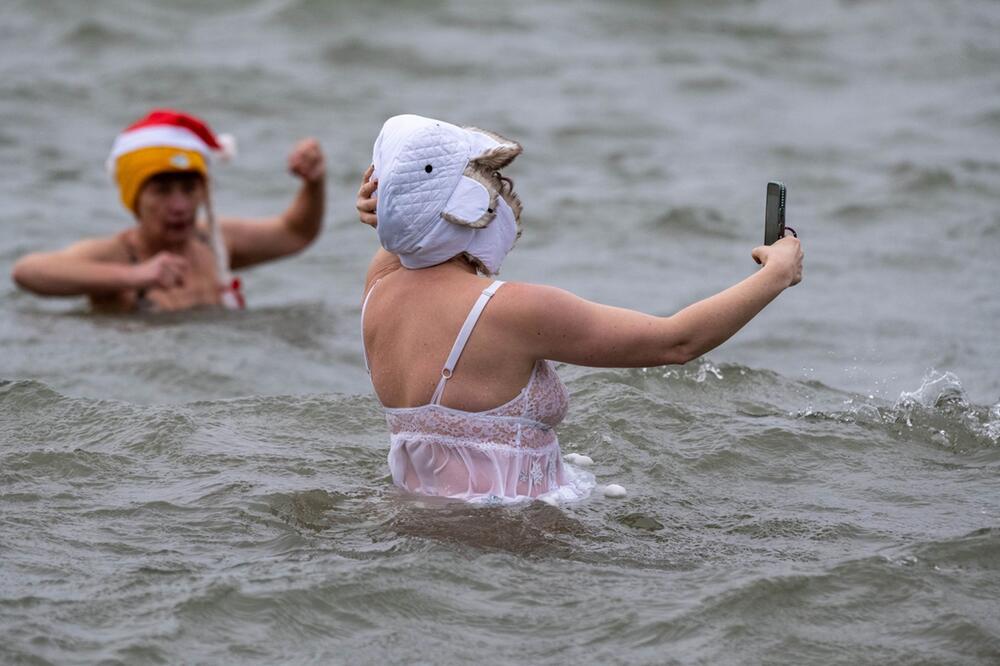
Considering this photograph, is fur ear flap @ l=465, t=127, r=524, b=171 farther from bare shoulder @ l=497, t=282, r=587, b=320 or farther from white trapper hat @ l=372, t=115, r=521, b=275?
bare shoulder @ l=497, t=282, r=587, b=320

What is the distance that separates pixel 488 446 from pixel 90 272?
4.74 meters

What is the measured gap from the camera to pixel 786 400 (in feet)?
22.8

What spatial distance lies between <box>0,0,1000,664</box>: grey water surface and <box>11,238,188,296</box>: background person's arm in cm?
24

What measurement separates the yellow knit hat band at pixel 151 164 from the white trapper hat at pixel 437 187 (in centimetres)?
459

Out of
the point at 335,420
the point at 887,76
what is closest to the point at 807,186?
the point at 887,76

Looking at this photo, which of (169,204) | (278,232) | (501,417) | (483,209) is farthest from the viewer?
(278,232)

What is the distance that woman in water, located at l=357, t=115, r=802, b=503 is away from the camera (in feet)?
14.6

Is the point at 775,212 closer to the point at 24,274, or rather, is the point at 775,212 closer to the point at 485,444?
the point at 485,444

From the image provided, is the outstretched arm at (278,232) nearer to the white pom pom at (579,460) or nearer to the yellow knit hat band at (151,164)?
the yellow knit hat band at (151,164)

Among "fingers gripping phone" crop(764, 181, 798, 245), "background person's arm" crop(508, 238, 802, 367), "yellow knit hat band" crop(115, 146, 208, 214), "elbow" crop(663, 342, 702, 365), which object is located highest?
"fingers gripping phone" crop(764, 181, 798, 245)

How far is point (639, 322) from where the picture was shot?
176 inches

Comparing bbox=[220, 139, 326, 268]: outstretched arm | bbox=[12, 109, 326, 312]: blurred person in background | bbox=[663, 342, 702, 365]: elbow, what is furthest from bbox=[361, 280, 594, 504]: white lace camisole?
bbox=[220, 139, 326, 268]: outstretched arm

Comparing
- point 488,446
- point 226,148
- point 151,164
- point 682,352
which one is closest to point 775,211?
point 682,352

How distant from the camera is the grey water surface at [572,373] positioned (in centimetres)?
437
